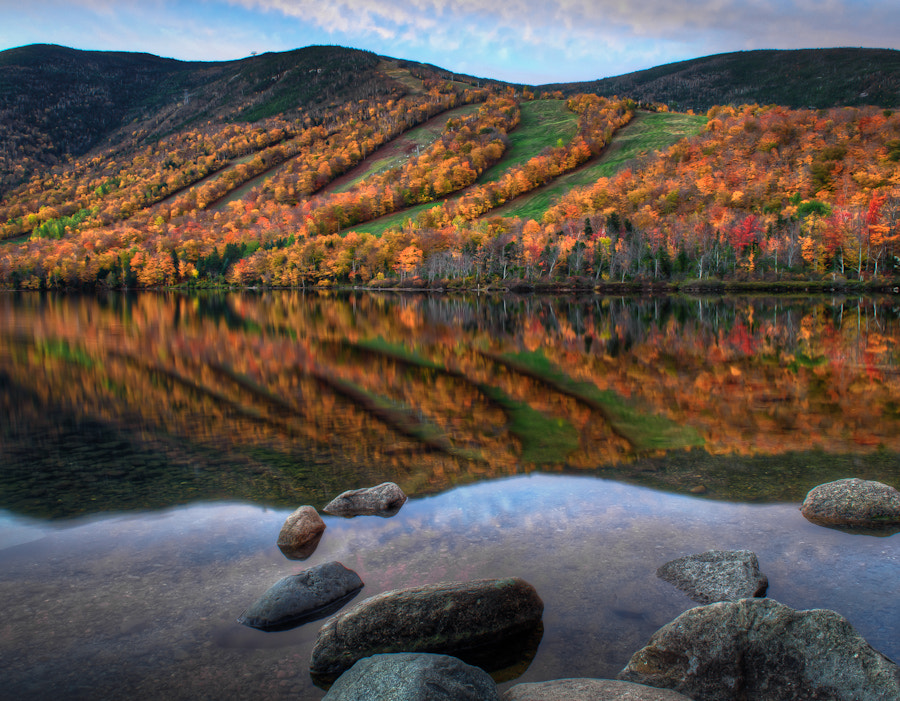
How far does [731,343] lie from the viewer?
1403 inches

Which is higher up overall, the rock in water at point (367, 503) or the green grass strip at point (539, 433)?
the rock in water at point (367, 503)

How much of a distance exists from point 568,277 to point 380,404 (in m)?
103

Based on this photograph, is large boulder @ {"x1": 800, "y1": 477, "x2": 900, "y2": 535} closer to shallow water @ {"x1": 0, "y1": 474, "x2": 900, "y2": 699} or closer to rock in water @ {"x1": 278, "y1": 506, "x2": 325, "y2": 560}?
shallow water @ {"x1": 0, "y1": 474, "x2": 900, "y2": 699}

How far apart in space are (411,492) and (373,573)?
11.6ft

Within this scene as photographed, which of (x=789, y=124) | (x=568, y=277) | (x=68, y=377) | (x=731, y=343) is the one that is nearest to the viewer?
(x=68, y=377)

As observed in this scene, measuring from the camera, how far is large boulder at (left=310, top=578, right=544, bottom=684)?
6.76 m

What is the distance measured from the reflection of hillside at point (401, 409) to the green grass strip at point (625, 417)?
0.18 metres

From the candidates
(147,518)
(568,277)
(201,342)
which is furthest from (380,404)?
(568,277)

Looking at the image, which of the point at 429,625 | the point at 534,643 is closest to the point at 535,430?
the point at 534,643

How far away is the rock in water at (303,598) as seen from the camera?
25.2 feet

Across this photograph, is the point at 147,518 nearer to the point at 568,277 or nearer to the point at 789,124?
the point at 568,277

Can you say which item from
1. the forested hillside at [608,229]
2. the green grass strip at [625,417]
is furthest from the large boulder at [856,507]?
the forested hillside at [608,229]

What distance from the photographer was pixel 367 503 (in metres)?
11.5

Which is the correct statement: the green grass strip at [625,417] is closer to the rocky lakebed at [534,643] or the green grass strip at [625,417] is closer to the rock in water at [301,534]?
the rocky lakebed at [534,643]
